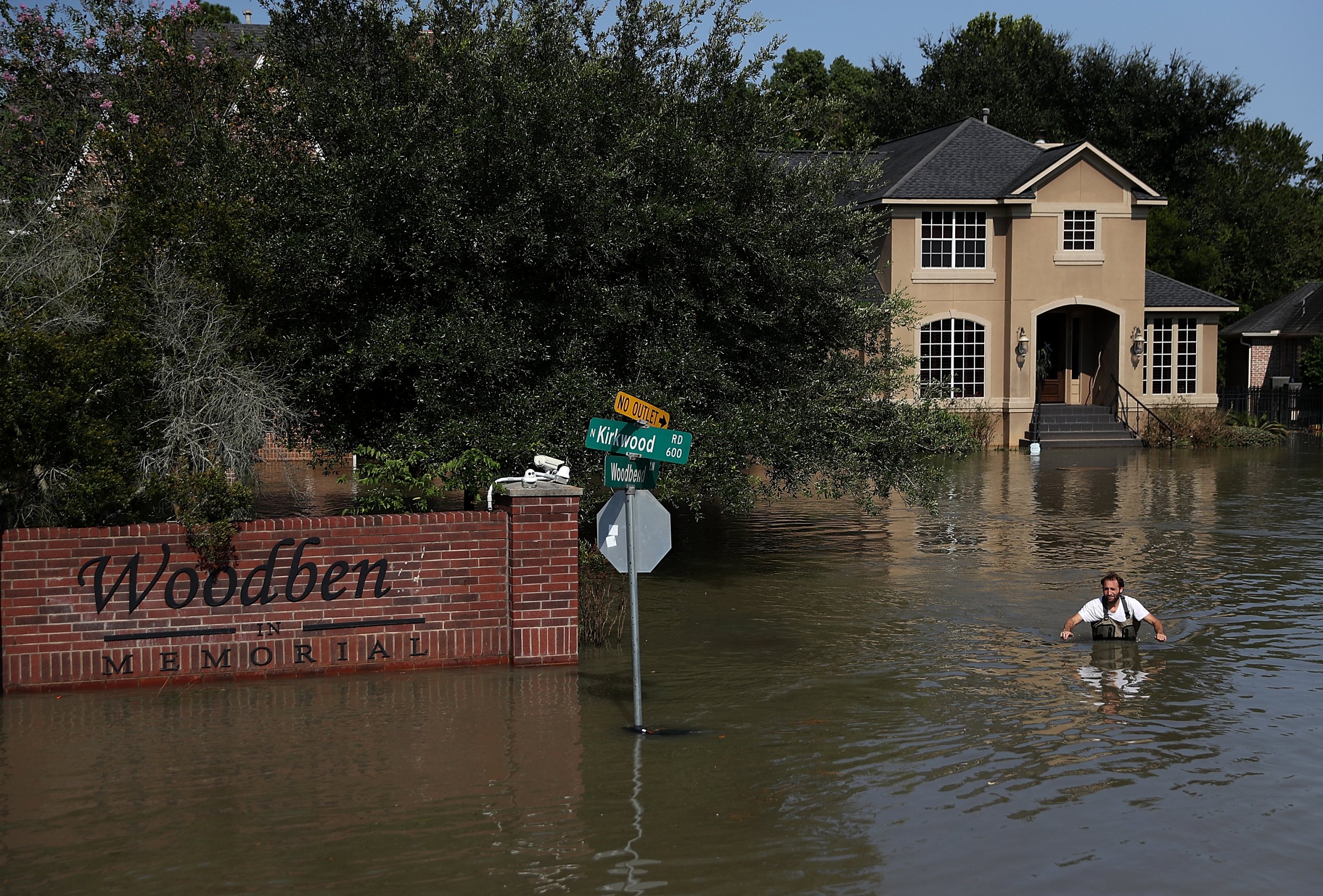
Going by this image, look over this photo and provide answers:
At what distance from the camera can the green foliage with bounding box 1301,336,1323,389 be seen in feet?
135

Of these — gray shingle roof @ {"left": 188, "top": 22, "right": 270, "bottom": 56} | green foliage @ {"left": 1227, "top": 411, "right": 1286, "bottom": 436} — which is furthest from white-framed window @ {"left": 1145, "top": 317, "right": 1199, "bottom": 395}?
gray shingle roof @ {"left": 188, "top": 22, "right": 270, "bottom": 56}

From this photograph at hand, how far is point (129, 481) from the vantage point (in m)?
10.5

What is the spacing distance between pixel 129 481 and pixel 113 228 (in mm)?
2672

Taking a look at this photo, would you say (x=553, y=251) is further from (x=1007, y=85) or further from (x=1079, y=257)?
(x=1007, y=85)

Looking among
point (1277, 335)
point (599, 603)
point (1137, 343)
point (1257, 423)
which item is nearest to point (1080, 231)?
point (1137, 343)

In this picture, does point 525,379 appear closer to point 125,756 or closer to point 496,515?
point 496,515

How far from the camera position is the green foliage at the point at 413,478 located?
11.3m

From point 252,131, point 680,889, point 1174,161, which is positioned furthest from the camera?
point 1174,161

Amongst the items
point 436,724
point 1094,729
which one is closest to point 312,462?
point 436,724

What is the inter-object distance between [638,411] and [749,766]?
101 inches

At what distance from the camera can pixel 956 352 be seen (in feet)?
115

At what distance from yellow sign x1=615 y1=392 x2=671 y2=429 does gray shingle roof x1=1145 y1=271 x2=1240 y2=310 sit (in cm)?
3134

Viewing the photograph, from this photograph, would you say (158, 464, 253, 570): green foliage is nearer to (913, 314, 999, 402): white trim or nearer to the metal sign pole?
the metal sign pole

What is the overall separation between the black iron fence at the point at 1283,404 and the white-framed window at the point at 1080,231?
30.5 ft
